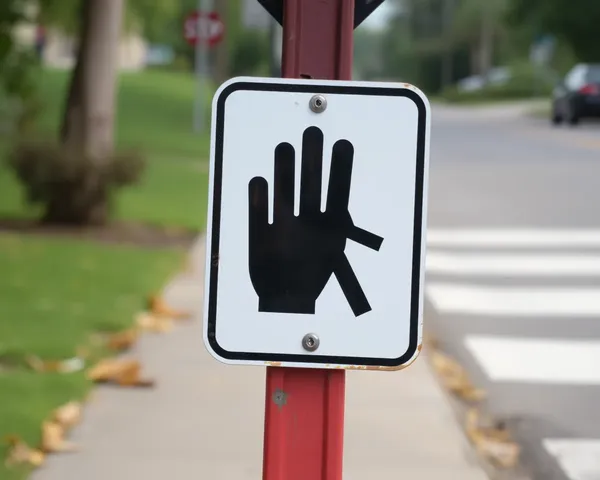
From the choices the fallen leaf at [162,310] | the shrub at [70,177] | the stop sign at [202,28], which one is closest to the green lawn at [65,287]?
the fallen leaf at [162,310]

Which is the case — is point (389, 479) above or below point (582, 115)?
below

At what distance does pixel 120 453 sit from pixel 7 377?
1383 millimetres

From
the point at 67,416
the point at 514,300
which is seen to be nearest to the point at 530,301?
the point at 514,300

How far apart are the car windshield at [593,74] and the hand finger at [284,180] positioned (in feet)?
102

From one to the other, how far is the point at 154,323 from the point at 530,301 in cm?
289

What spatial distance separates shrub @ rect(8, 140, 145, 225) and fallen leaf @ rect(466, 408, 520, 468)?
6.80 m

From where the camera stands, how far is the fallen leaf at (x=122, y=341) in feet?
23.8

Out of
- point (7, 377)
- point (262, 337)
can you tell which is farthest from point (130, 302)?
point (262, 337)

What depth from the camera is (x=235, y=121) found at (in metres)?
2.59

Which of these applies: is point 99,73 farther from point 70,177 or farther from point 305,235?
point 305,235

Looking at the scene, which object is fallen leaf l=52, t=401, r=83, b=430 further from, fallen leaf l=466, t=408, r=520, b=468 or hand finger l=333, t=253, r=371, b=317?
hand finger l=333, t=253, r=371, b=317

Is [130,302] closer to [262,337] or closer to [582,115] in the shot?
[262,337]

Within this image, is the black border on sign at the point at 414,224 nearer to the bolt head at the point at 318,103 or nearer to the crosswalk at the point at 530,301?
the bolt head at the point at 318,103

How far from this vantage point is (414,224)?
2.58m
